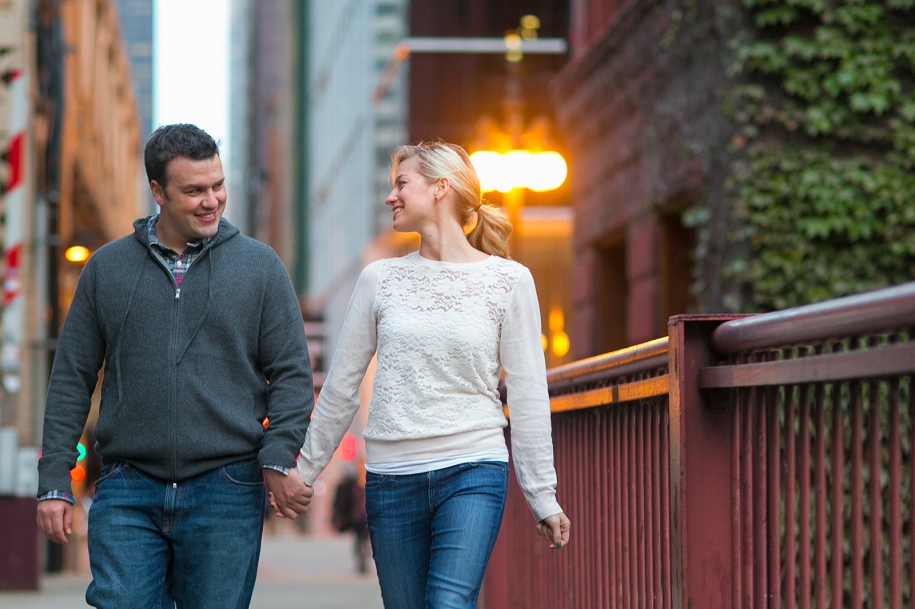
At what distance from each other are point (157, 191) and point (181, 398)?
2.15 ft

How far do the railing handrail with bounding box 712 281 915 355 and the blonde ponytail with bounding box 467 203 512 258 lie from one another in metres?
0.97

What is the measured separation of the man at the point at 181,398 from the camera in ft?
13.6

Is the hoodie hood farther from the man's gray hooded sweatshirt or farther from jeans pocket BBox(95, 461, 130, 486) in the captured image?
jeans pocket BBox(95, 461, 130, 486)

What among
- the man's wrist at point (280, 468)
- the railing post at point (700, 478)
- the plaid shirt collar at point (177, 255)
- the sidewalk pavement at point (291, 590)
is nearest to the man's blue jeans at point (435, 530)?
the man's wrist at point (280, 468)

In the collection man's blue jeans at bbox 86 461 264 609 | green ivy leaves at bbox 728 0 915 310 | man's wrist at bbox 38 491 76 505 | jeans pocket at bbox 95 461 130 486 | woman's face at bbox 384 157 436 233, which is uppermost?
green ivy leaves at bbox 728 0 915 310

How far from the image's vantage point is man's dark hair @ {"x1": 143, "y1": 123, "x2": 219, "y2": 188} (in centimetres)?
430

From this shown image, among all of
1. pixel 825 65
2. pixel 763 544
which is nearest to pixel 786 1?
pixel 825 65

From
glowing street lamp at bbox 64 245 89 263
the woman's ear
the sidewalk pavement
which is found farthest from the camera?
glowing street lamp at bbox 64 245 89 263

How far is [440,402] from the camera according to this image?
4.18 m

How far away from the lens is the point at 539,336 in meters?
4.34

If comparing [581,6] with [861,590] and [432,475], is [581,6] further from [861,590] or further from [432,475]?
[861,590]

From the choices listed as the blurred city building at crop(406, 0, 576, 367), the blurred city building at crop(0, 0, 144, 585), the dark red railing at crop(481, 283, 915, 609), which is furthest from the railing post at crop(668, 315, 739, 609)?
the blurred city building at crop(406, 0, 576, 367)

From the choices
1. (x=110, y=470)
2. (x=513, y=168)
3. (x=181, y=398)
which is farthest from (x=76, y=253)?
(x=181, y=398)

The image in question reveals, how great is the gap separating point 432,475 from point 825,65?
6.74 metres
